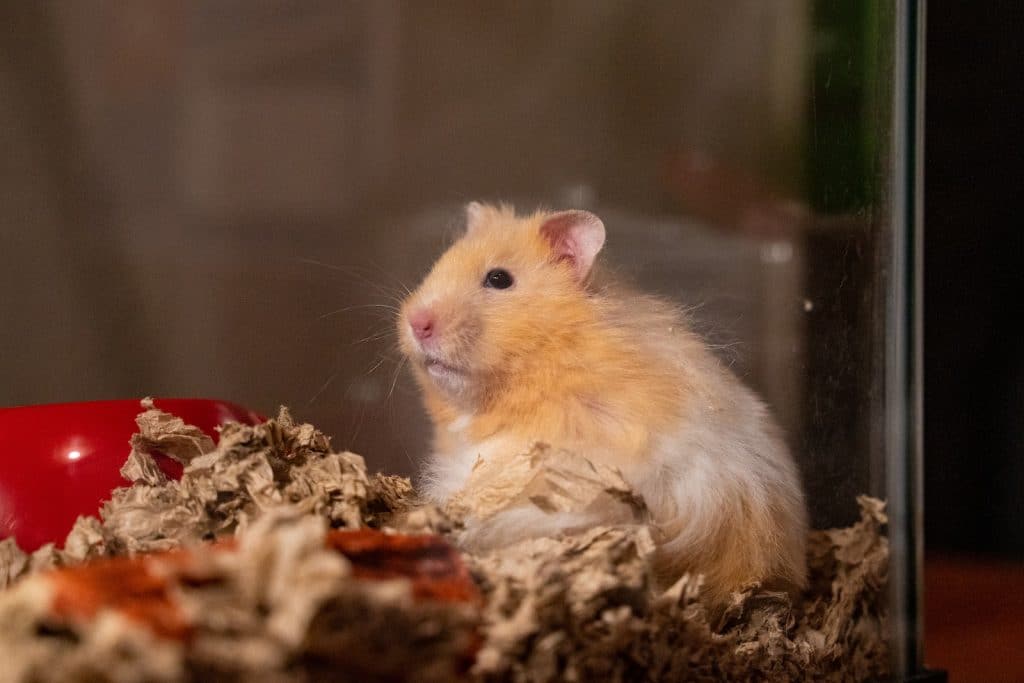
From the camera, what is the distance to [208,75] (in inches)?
74.7

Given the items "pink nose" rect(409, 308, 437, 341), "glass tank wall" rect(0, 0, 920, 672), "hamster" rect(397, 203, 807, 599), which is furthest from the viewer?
"glass tank wall" rect(0, 0, 920, 672)

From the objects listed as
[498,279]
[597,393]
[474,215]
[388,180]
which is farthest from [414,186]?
[597,393]

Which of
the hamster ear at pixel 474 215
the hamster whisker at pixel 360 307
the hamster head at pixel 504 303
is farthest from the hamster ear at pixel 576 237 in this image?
the hamster whisker at pixel 360 307

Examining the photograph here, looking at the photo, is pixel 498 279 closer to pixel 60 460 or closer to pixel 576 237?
pixel 576 237

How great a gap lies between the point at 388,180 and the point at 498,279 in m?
0.50

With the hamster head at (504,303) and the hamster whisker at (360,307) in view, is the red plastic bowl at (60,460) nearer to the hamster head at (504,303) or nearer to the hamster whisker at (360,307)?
the hamster whisker at (360,307)

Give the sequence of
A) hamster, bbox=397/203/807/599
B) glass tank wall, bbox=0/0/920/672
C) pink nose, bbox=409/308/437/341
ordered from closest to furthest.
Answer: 1. hamster, bbox=397/203/807/599
2. pink nose, bbox=409/308/437/341
3. glass tank wall, bbox=0/0/920/672

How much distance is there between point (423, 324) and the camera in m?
1.16

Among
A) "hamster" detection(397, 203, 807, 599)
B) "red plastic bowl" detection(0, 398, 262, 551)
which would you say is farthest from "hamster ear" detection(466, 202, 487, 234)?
"red plastic bowl" detection(0, 398, 262, 551)

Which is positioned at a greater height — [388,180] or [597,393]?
[388,180]

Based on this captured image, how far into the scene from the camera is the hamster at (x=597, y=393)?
105 cm

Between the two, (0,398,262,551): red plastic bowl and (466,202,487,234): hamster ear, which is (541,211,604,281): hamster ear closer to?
(466,202,487,234): hamster ear

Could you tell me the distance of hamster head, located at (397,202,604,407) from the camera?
44.6 inches

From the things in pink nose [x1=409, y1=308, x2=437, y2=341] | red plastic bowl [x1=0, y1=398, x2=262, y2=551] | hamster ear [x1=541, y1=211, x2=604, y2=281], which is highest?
hamster ear [x1=541, y1=211, x2=604, y2=281]
